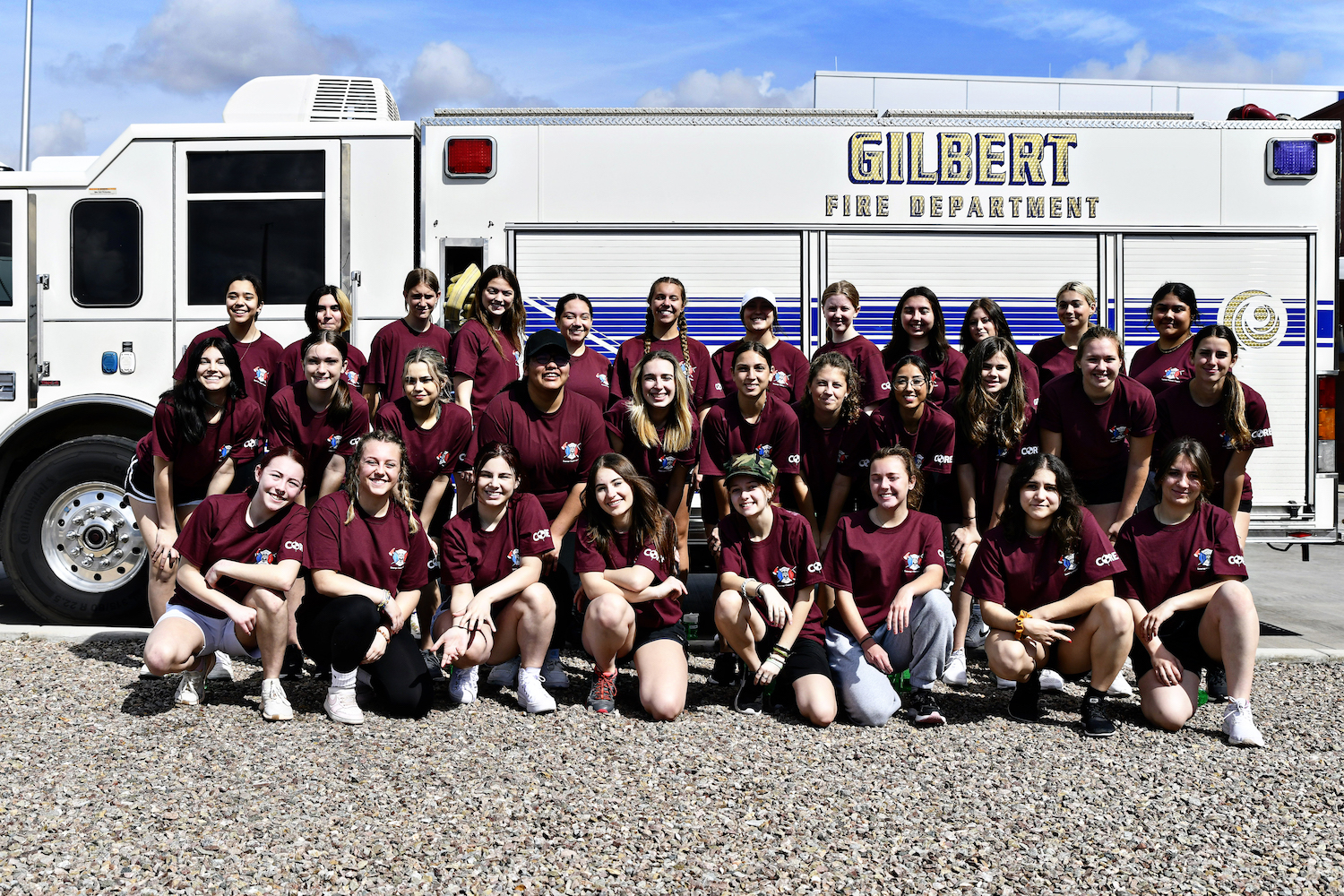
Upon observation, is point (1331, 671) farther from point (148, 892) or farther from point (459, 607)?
point (148, 892)

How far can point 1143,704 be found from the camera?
4516 millimetres

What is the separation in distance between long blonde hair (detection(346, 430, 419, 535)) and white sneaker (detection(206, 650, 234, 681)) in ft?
3.71

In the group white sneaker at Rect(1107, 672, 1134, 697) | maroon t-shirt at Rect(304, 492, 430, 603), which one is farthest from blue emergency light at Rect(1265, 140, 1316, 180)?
maroon t-shirt at Rect(304, 492, 430, 603)

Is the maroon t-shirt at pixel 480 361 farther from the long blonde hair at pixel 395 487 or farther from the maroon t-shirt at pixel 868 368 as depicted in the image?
the maroon t-shirt at pixel 868 368

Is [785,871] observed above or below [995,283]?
below

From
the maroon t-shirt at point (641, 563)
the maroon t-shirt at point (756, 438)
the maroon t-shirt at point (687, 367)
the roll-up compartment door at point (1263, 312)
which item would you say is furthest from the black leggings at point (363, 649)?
the roll-up compartment door at point (1263, 312)

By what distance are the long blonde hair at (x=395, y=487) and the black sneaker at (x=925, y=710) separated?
2325mm

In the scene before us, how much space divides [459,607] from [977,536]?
103 inches

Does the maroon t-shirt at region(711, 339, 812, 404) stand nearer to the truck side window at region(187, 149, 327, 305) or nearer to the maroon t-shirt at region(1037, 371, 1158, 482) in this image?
the maroon t-shirt at region(1037, 371, 1158, 482)

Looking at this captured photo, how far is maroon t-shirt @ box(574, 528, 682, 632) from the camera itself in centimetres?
471

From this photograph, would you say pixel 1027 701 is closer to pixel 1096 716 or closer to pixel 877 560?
pixel 1096 716

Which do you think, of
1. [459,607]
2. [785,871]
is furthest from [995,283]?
[785,871]

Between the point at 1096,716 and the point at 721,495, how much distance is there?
1.91m

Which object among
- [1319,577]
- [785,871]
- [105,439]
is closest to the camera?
[785,871]
